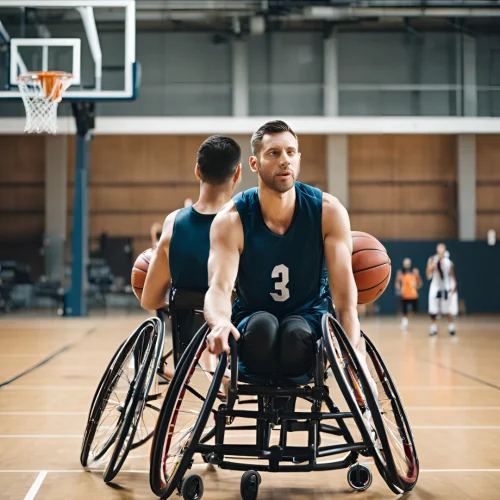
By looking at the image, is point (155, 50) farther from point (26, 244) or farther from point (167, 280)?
point (167, 280)

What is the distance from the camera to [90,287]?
21000mm

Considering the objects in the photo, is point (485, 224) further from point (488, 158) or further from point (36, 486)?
point (36, 486)

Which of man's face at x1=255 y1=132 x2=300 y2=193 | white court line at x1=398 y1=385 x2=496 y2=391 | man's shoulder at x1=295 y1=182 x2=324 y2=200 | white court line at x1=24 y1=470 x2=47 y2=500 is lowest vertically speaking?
white court line at x1=398 y1=385 x2=496 y2=391

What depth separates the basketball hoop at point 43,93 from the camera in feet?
40.7

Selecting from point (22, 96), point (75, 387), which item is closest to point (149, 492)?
point (75, 387)

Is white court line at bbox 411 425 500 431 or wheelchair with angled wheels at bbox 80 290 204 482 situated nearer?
wheelchair with angled wheels at bbox 80 290 204 482

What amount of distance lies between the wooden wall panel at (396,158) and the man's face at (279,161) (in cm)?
1883

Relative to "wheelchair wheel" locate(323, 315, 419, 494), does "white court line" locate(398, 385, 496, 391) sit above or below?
below

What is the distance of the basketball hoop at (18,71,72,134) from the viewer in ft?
40.7

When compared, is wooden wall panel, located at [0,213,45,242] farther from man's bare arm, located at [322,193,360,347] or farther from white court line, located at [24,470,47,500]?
man's bare arm, located at [322,193,360,347]

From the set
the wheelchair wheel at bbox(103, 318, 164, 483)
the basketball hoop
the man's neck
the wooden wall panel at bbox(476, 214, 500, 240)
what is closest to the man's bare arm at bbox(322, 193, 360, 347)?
the wheelchair wheel at bbox(103, 318, 164, 483)

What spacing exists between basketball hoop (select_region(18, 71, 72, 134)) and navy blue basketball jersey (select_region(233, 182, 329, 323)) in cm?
960

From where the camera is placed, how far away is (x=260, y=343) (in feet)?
9.86

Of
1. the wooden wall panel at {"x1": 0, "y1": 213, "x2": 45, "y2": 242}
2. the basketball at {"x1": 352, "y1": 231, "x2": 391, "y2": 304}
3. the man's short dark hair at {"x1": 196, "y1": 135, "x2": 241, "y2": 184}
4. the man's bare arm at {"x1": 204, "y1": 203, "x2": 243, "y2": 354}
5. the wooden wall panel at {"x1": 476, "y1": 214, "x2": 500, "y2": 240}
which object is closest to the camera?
the man's bare arm at {"x1": 204, "y1": 203, "x2": 243, "y2": 354}
